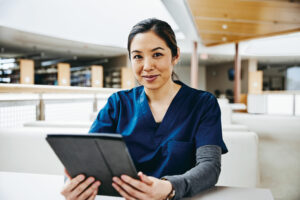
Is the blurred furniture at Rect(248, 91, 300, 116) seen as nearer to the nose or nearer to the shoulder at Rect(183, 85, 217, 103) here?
the shoulder at Rect(183, 85, 217, 103)

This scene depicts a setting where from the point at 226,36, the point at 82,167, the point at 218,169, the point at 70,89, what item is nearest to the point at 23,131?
the point at 70,89

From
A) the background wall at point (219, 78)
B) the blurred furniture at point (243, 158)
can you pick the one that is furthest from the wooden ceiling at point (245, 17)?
the background wall at point (219, 78)

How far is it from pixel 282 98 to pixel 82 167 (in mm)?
7357

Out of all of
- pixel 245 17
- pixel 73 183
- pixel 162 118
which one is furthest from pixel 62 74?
pixel 73 183

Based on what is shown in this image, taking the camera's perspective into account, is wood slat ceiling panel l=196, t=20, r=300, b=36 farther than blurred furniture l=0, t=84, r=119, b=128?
Yes

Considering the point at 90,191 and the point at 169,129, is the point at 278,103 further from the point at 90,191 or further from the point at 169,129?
the point at 90,191

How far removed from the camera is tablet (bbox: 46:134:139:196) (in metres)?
0.61

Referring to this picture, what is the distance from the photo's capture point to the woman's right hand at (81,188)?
27.7 inches

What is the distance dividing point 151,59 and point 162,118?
0.25 metres

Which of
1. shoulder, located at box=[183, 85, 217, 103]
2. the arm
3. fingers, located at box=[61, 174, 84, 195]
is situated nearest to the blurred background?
shoulder, located at box=[183, 85, 217, 103]

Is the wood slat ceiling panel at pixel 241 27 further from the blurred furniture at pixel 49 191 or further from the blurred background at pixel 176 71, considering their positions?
the blurred furniture at pixel 49 191

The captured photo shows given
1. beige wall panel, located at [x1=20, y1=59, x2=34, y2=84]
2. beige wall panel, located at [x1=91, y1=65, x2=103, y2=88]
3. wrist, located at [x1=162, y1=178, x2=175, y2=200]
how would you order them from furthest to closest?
beige wall panel, located at [x1=91, y1=65, x2=103, y2=88]
beige wall panel, located at [x1=20, y1=59, x2=34, y2=84]
wrist, located at [x1=162, y1=178, x2=175, y2=200]

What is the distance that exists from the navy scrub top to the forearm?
3cm

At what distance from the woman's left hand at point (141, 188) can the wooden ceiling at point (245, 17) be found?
4.33 m
